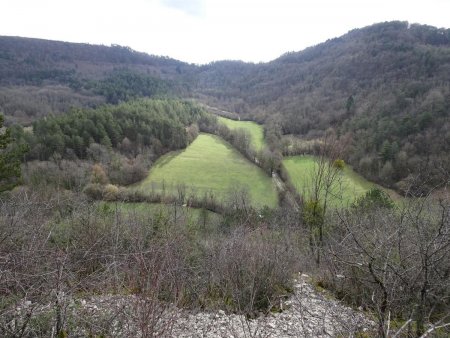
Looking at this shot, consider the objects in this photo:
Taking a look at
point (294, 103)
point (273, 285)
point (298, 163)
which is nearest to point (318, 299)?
point (273, 285)

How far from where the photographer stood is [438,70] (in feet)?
217

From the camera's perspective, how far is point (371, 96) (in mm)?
72312

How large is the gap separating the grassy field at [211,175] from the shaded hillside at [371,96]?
14.1m

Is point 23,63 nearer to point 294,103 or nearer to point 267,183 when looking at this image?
point 294,103

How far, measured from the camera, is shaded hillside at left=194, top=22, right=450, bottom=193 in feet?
141

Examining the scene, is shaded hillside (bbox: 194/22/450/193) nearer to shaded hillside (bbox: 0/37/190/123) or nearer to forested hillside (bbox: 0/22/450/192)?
forested hillside (bbox: 0/22/450/192)

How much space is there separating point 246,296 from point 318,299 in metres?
2.01

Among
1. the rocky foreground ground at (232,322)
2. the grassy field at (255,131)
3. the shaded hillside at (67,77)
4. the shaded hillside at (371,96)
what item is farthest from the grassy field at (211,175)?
the shaded hillside at (67,77)

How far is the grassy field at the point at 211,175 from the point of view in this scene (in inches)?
1673

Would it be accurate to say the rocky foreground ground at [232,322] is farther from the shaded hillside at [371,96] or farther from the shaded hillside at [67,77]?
the shaded hillside at [67,77]

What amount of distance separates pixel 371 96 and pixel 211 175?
154 ft

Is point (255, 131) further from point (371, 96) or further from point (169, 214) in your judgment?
point (169, 214)

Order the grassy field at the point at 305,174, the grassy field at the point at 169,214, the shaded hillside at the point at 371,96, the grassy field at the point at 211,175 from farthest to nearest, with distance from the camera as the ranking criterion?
the shaded hillside at the point at 371,96
the grassy field at the point at 211,175
the grassy field at the point at 305,174
the grassy field at the point at 169,214

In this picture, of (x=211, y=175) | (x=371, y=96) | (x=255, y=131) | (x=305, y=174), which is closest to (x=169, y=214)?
(x=305, y=174)
